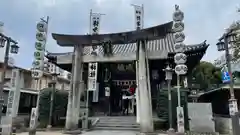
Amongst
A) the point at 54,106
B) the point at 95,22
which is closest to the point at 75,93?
the point at 54,106

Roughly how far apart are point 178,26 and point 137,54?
2.69 meters

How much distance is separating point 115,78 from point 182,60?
30.9ft

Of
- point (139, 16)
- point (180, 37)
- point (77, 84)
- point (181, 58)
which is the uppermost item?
point (139, 16)

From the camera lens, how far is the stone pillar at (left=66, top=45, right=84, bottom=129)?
11.6m

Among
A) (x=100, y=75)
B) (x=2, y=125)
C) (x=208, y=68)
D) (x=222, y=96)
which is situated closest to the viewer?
(x=2, y=125)

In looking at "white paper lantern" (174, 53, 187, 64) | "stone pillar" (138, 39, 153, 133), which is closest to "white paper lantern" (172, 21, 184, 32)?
"white paper lantern" (174, 53, 187, 64)

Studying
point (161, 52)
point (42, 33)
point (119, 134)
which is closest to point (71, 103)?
point (119, 134)

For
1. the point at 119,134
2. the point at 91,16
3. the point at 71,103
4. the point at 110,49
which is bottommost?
the point at 119,134

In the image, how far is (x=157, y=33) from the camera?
11320mm

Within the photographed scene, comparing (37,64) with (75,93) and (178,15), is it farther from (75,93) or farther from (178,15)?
(178,15)

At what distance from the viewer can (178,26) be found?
10.9 metres

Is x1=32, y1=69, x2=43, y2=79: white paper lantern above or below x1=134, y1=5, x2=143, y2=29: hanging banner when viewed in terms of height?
below

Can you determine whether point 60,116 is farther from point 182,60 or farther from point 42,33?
point 182,60

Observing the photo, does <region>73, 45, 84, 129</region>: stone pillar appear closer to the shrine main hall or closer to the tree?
the shrine main hall
